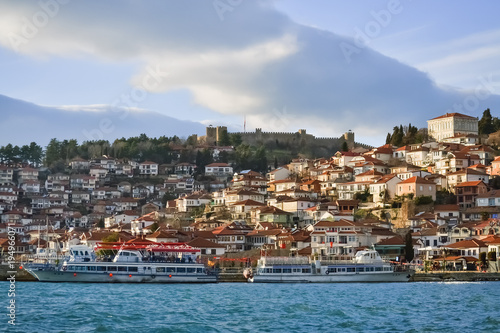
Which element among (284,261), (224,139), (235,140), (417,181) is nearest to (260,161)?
(235,140)

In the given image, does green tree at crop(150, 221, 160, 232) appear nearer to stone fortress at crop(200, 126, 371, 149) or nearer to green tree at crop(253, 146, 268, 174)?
green tree at crop(253, 146, 268, 174)

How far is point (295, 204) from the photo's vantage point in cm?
8512

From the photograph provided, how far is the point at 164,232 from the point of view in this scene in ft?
245

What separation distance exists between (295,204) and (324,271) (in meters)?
22.4

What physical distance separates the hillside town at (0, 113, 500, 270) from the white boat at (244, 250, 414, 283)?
20.8 feet

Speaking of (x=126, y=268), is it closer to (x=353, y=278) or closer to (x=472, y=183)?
(x=353, y=278)

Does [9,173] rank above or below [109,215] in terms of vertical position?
above

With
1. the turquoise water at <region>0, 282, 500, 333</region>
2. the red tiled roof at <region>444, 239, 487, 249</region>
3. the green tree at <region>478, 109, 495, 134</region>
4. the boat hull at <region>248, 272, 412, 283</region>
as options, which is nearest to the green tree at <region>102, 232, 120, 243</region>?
the boat hull at <region>248, 272, 412, 283</region>

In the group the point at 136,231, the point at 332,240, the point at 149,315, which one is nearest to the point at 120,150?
the point at 136,231

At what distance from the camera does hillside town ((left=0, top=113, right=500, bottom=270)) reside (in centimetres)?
7144

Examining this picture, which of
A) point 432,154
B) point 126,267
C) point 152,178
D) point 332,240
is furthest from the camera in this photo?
point 152,178

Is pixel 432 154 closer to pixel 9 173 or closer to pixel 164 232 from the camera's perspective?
pixel 164 232

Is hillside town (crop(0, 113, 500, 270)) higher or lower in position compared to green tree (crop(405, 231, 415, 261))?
higher

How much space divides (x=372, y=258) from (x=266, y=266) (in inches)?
341
